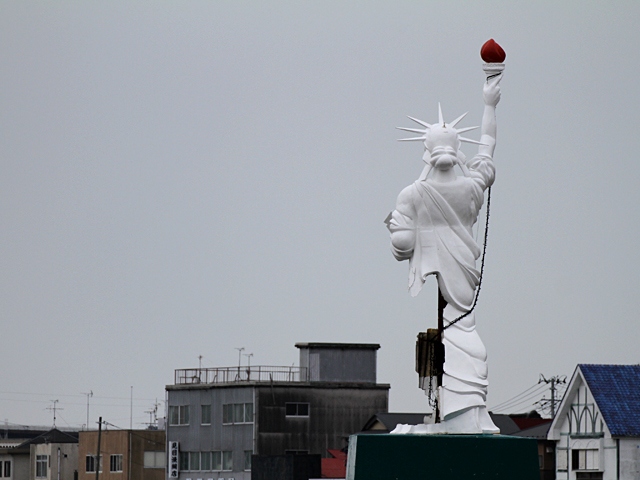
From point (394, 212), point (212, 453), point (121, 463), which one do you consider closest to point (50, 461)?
point (121, 463)

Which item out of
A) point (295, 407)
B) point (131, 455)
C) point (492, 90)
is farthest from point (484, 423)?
point (131, 455)

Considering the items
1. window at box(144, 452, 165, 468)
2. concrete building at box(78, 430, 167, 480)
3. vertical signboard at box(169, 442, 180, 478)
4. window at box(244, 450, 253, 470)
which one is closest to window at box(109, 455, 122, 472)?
concrete building at box(78, 430, 167, 480)

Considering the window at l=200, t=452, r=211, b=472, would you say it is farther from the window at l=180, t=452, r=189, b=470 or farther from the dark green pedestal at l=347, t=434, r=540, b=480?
the dark green pedestal at l=347, t=434, r=540, b=480

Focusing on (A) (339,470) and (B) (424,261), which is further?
(A) (339,470)

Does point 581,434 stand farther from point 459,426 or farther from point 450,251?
point 459,426

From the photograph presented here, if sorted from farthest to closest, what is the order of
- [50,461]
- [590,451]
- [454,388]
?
[50,461], [590,451], [454,388]

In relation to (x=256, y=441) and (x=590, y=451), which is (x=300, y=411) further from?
(x=590, y=451)

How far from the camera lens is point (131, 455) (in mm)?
57219

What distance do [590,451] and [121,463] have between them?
989 inches

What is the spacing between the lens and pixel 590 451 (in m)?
36.9

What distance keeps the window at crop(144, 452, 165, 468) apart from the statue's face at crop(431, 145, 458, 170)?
140 feet

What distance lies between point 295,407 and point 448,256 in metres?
34.9

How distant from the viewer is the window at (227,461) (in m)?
52.3

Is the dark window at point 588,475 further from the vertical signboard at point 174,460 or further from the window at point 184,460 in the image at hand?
the vertical signboard at point 174,460
